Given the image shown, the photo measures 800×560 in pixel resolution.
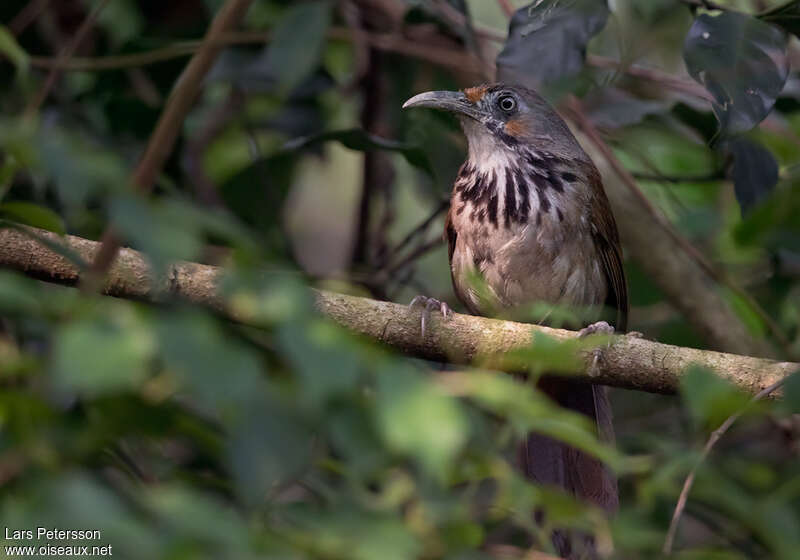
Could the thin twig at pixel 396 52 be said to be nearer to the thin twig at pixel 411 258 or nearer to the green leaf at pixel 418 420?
the thin twig at pixel 411 258

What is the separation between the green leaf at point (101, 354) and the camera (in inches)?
46.9

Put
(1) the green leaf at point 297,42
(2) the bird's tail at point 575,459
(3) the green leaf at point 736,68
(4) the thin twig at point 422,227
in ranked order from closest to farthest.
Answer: (3) the green leaf at point 736,68, (1) the green leaf at point 297,42, (2) the bird's tail at point 575,459, (4) the thin twig at point 422,227

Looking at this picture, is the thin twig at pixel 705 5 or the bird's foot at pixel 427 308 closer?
the bird's foot at pixel 427 308

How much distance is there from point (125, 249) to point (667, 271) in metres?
2.29

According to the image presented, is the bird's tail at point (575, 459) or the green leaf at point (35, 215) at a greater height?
the green leaf at point (35, 215)

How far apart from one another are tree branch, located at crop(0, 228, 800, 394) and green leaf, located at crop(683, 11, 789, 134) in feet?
2.18

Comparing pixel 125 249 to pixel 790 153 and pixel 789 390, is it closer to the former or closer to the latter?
pixel 789 390

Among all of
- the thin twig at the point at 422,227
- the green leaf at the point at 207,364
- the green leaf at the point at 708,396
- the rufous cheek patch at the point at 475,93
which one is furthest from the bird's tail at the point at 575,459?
the green leaf at the point at 207,364

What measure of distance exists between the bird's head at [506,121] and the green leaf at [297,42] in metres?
0.67

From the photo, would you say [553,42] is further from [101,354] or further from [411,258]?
[101,354]

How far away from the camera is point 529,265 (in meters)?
3.80

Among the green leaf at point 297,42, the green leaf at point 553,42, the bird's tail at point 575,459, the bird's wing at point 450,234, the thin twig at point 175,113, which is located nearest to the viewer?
the thin twig at point 175,113

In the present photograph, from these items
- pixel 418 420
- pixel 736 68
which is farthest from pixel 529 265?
pixel 418 420

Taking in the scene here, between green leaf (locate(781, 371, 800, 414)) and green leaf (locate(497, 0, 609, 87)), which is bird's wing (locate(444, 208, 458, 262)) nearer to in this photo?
green leaf (locate(497, 0, 609, 87))
